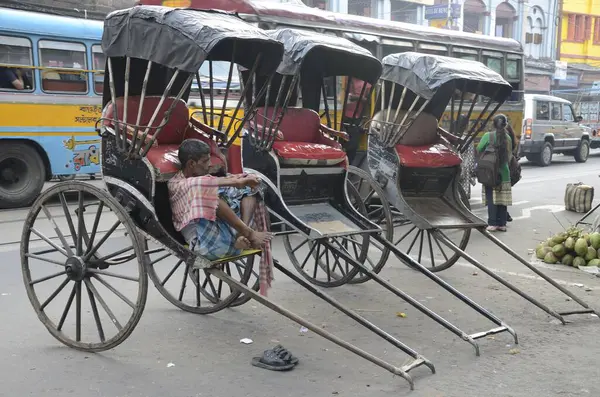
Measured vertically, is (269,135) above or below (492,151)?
above

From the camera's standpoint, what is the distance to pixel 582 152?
21453mm

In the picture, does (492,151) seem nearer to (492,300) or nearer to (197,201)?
(492,300)

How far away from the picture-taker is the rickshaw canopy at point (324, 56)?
5219mm

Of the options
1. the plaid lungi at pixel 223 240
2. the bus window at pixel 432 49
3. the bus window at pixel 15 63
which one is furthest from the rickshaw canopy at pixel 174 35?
the bus window at pixel 432 49

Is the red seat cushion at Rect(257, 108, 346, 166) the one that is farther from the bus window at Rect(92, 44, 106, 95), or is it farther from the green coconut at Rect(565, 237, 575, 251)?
the bus window at Rect(92, 44, 106, 95)

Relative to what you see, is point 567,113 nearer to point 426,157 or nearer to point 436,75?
point 426,157

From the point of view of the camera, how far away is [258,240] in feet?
12.9

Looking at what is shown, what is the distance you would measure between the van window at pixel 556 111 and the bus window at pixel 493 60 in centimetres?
814

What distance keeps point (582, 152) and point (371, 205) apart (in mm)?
17370

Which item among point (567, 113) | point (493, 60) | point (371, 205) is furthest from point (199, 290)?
point (567, 113)

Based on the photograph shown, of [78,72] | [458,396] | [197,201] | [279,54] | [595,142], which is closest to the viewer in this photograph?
[458,396]

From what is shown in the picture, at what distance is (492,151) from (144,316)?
5.35 metres

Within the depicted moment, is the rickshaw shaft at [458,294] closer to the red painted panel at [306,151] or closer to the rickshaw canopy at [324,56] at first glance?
the red painted panel at [306,151]

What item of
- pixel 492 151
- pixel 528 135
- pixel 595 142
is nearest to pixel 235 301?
pixel 492 151
